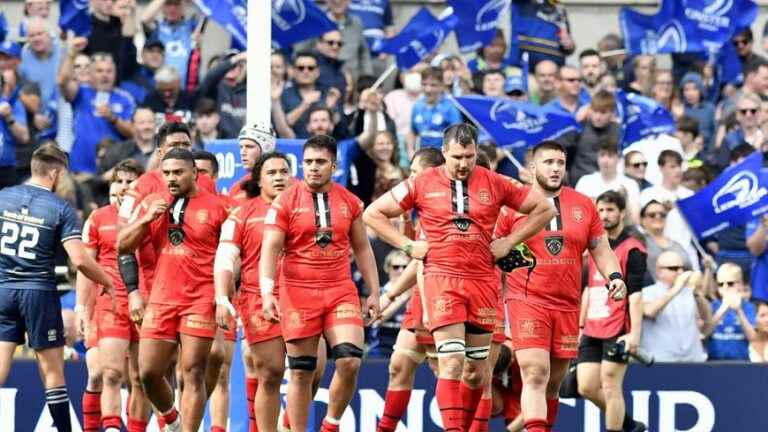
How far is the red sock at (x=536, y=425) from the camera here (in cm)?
1661

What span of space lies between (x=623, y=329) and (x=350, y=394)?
12.0 feet

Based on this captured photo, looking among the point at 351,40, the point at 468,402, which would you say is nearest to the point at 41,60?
the point at 351,40

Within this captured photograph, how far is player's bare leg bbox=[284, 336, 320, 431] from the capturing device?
1636cm

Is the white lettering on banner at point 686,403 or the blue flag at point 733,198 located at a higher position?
the blue flag at point 733,198

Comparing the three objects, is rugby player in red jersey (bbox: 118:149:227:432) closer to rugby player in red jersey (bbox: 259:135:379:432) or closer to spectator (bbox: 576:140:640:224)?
rugby player in red jersey (bbox: 259:135:379:432)

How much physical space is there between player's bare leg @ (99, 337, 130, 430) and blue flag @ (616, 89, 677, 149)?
7.71 meters

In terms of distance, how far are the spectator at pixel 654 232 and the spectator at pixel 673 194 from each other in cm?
58

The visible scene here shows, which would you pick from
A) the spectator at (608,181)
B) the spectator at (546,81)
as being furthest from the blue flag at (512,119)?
the spectator at (546,81)

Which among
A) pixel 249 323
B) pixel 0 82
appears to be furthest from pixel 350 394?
pixel 0 82

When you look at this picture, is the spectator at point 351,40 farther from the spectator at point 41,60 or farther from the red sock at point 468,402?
the red sock at point 468,402

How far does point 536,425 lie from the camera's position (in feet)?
54.5

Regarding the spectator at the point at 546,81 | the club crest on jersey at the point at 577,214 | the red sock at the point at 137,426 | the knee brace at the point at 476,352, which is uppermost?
the spectator at the point at 546,81

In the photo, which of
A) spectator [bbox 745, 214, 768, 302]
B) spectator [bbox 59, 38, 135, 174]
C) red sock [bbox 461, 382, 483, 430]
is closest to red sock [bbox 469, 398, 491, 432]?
red sock [bbox 461, 382, 483, 430]

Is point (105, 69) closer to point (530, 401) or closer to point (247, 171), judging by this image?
point (247, 171)
